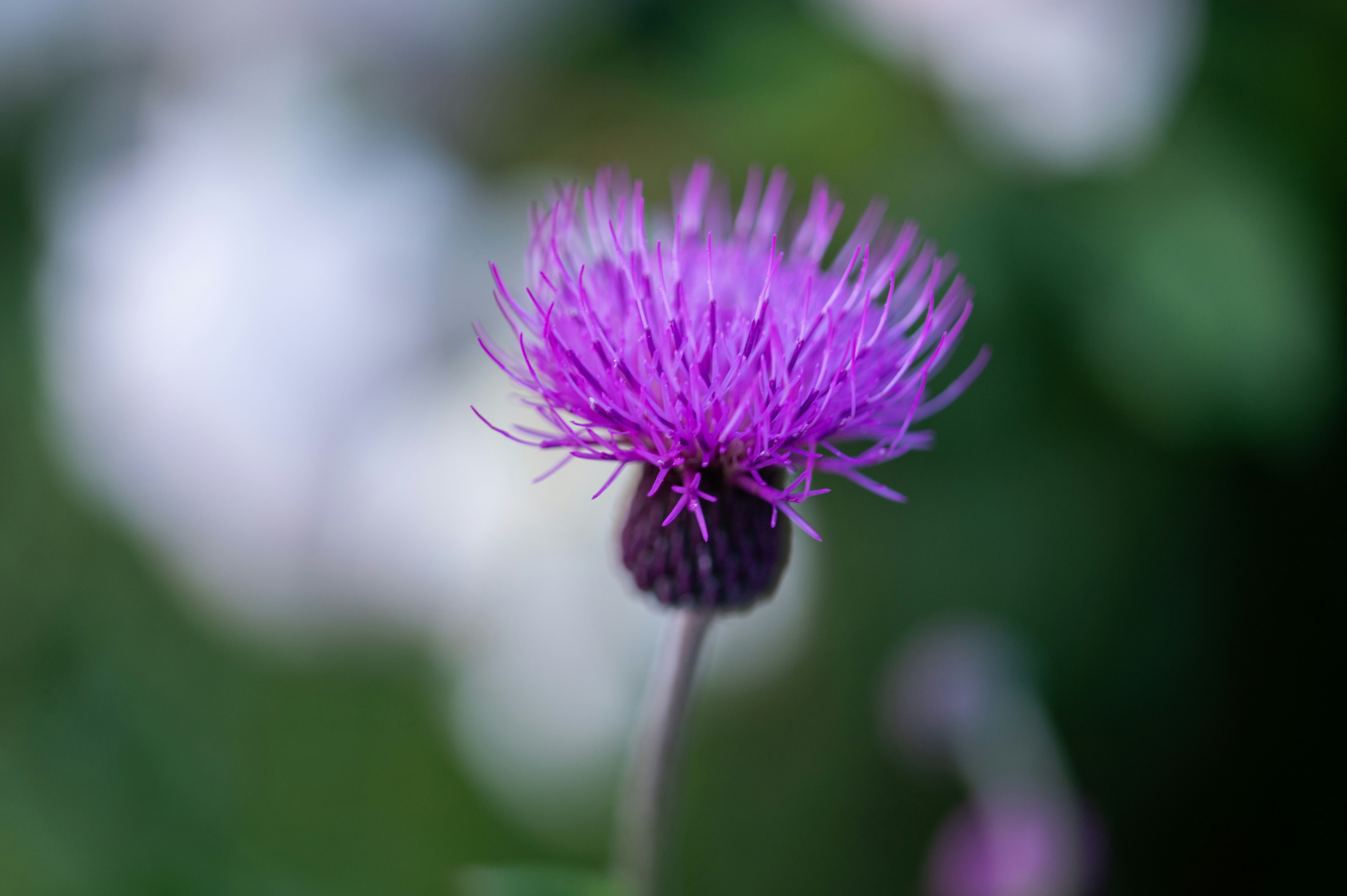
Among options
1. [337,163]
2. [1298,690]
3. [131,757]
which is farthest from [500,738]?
[1298,690]

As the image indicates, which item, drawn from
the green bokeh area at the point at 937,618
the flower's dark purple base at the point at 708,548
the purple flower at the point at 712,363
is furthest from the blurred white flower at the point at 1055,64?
the flower's dark purple base at the point at 708,548

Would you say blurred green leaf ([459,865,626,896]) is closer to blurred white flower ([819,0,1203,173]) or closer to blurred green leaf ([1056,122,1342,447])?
blurred green leaf ([1056,122,1342,447])

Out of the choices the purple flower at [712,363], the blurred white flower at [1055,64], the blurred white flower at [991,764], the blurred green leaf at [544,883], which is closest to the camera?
the purple flower at [712,363]

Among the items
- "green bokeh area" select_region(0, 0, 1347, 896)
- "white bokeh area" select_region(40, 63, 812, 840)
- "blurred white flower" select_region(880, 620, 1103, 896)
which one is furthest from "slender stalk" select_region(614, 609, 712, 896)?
"white bokeh area" select_region(40, 63, 812, 840)

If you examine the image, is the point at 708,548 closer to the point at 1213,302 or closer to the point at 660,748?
the point at 660,748

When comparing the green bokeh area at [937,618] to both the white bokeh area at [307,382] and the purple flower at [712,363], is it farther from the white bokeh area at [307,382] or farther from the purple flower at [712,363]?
the purple flower at [712,363]

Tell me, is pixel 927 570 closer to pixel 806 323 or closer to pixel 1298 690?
pixel 1298 690
